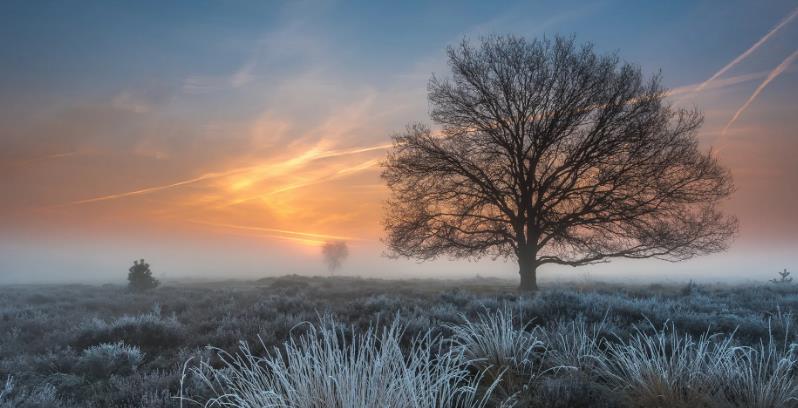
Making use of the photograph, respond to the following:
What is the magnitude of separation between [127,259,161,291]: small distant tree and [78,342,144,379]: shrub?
701 inches

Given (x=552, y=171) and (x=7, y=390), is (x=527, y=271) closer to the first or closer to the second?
(x=552, y=171)

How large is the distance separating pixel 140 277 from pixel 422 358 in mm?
22779

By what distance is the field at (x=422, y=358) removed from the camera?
344 centimetres

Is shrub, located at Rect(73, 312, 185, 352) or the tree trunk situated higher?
the tree trunk

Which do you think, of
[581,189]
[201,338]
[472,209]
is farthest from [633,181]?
[201,338]

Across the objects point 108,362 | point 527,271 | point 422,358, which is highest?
point 527,271

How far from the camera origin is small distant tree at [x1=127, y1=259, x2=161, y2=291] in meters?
22.0

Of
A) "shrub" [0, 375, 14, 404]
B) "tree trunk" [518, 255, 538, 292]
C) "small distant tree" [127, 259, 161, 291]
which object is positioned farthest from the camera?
"small distant tree" [127, 259, 161, 291]

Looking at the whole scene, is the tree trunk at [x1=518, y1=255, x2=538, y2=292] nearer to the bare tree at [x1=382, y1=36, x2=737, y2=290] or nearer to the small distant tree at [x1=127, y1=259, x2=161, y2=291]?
the bare tree at [x1=382, y1=36, x2=737, y2=290]

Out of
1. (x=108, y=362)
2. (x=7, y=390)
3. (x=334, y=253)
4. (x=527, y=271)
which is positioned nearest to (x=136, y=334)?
(x=108, y=362)

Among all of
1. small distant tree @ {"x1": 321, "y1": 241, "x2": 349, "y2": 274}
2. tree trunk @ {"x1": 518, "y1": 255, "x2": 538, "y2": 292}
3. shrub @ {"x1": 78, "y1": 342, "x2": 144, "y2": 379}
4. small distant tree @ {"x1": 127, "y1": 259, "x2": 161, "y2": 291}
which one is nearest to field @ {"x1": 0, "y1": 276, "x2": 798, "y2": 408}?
shrub @ {"x1": 78, "y1": 342, "x2": 144, "y2": 379}

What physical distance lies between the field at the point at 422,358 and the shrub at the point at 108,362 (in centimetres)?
2

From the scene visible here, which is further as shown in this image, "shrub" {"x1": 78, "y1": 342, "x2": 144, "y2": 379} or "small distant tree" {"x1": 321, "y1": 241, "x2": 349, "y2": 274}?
"small distant tree" {"x1": 321, "y1": 241, "x2": 349, "y2": 274}

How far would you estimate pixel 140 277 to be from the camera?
2223 centimetres
